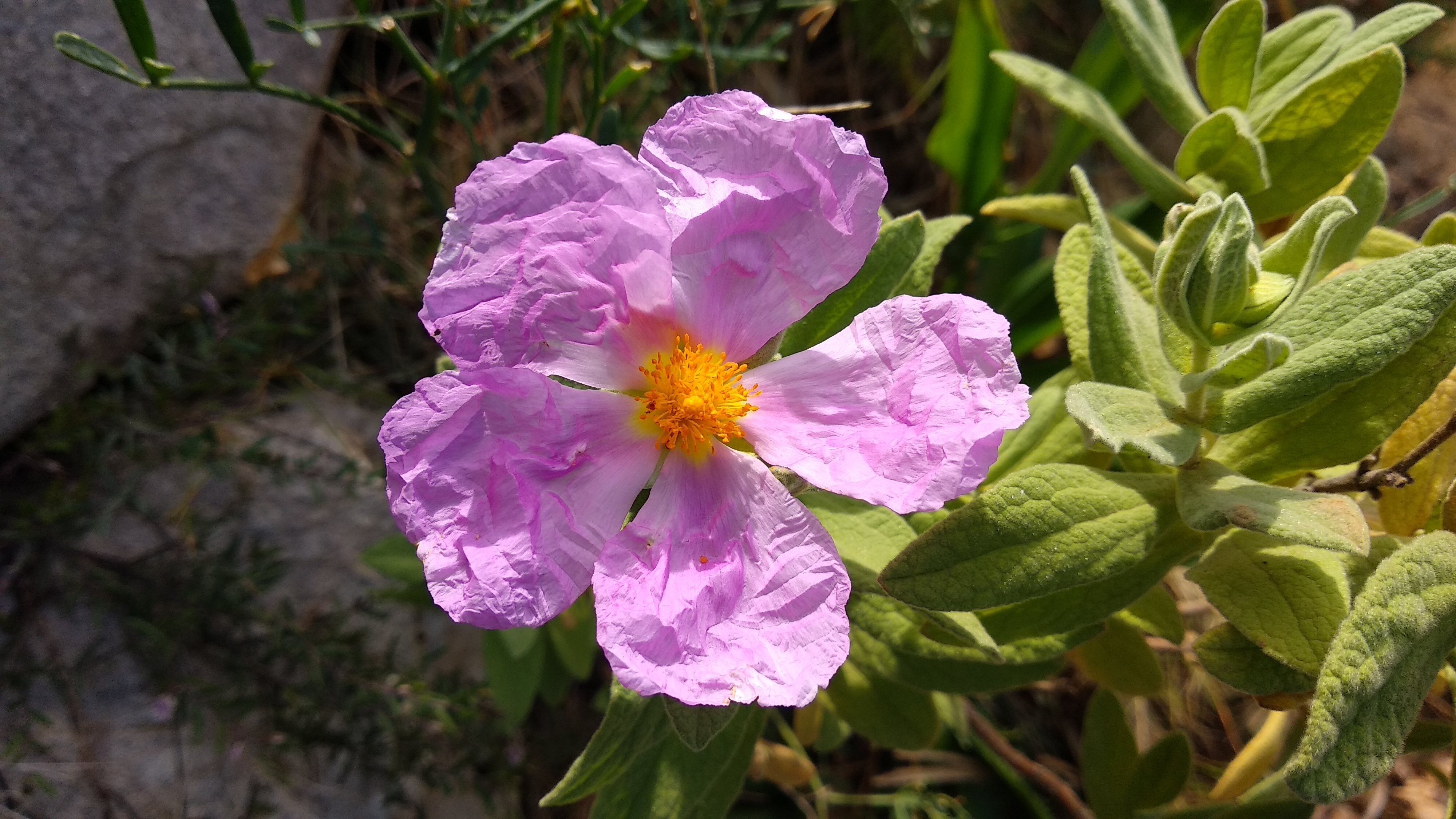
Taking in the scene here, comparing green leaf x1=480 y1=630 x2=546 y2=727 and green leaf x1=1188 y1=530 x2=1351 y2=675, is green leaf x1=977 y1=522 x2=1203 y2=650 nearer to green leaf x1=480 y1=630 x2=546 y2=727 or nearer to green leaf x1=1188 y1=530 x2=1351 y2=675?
green leaf x1=1188 y1=530 x2=1351 y2=675

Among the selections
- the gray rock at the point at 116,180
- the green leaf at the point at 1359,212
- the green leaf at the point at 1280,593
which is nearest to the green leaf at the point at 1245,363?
the green leaf at the point at 1280,593

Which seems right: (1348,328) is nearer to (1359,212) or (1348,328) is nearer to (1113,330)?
(1113,330)

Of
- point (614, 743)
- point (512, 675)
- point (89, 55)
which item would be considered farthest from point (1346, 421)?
point (89, 55)

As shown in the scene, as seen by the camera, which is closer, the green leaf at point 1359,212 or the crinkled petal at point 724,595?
the crinkled petal at point 724,595

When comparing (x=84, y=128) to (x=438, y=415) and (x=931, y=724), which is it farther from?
(x=931, y=724)

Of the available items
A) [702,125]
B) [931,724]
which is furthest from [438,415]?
[931,724]

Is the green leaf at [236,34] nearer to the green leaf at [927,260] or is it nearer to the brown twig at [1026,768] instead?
the green leaf at [927,260]
